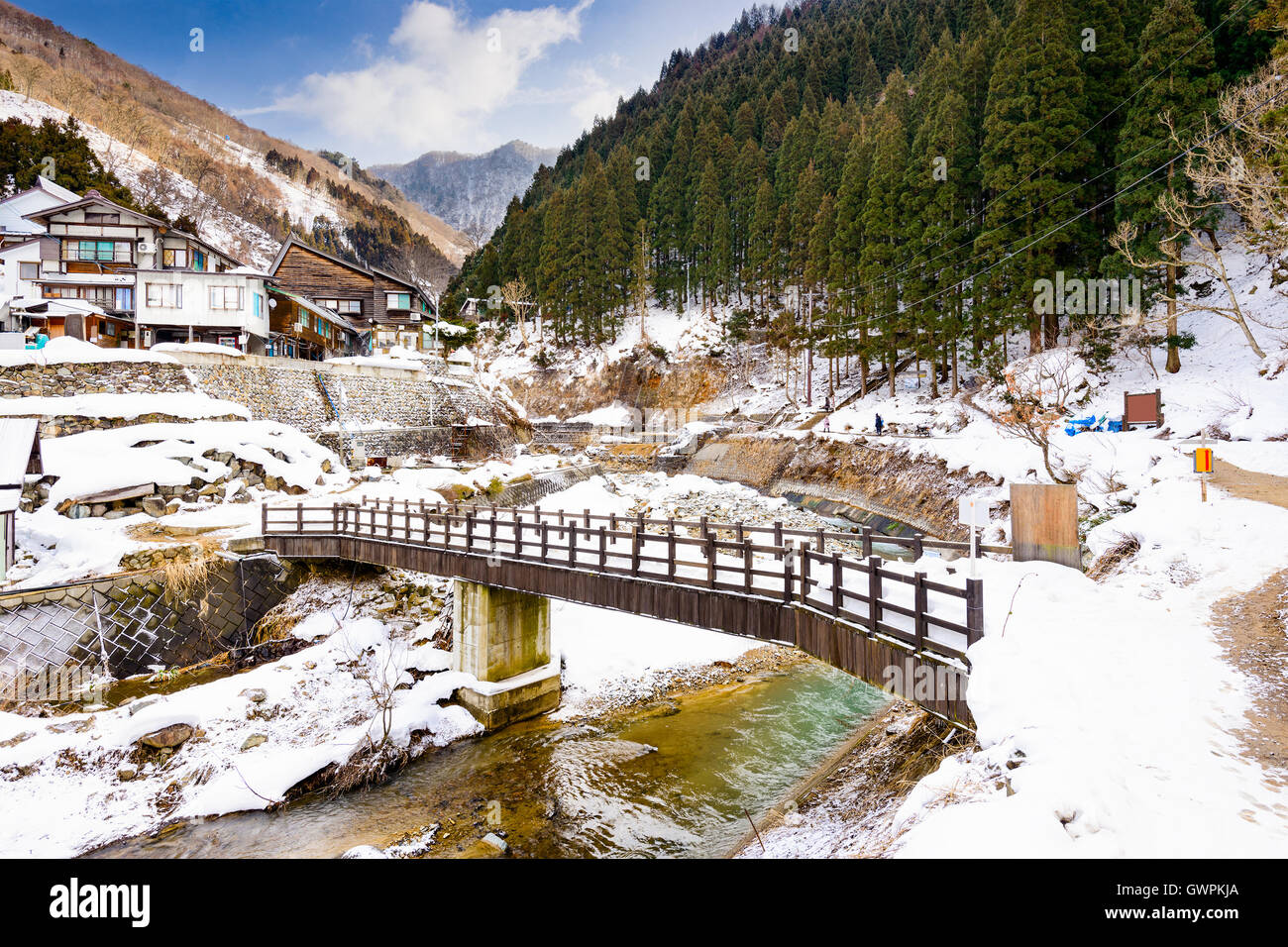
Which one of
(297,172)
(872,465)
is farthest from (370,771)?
(297,172)

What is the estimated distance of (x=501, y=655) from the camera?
13609 millimetres

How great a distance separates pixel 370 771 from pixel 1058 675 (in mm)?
11385

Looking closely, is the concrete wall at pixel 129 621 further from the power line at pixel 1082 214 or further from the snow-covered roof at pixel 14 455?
the power line at pixel 1082 214

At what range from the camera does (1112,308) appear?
2377 centimetres

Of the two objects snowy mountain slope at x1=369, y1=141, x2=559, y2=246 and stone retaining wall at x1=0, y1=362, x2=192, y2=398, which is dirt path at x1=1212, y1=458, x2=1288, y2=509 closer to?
stone retaining wall at x1=0, y1=362, x2=192, y2=398

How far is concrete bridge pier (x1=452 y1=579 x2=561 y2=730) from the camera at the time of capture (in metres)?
13.1

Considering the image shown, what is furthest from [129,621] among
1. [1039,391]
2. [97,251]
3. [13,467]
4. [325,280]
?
[325,280]

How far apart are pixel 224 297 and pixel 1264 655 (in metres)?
44.3

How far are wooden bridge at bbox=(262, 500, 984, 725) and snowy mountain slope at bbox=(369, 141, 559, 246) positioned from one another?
18162 centimetres

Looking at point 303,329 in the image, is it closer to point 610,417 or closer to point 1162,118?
point 610,417

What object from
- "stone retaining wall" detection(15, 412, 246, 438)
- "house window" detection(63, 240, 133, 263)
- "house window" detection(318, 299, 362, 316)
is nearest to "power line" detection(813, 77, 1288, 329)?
"stone retaining wall" detection(15, 412, 246, 438)

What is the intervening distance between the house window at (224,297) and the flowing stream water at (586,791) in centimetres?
3405

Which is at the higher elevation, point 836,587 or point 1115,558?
point 836,587

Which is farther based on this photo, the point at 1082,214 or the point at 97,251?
the point at 97,251
